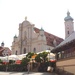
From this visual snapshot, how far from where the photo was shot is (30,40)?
216 ft

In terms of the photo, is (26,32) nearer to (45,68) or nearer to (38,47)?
(38,47)

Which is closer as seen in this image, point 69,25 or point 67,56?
point 67,56

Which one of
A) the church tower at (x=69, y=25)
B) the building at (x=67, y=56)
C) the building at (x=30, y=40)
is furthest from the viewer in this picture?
the church tower at (x=69, y=25)

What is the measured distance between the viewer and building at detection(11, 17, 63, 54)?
62.8m

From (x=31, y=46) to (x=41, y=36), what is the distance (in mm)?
5191

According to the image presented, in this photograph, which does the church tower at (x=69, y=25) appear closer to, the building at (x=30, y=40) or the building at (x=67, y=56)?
the building at (x=30, y=40)

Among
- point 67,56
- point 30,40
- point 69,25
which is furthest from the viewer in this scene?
point 69,25

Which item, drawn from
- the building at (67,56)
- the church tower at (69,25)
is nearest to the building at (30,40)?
the church tower at (69,25)

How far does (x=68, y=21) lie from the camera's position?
7069cm

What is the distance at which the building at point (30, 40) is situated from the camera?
6281 cm

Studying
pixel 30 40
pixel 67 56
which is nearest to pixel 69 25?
pixel 30 40

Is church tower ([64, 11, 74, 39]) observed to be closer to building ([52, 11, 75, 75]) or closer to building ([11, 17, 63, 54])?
building ([11, 17, 63, 54])

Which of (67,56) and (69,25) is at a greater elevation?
(69,25)

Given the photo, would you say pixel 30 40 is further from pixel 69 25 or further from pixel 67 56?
pixel 67 56
